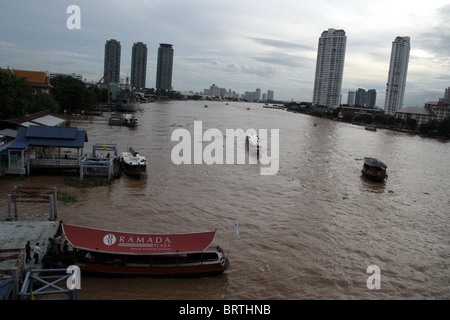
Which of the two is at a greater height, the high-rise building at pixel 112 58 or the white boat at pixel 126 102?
the high-rise building at pixel 112 58

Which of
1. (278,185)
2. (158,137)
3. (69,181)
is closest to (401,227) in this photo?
(278,185)

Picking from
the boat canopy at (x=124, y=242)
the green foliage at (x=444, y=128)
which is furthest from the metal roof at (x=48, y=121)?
the green foliage at (x=444, y=128)

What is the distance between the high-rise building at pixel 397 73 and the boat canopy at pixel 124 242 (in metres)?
126

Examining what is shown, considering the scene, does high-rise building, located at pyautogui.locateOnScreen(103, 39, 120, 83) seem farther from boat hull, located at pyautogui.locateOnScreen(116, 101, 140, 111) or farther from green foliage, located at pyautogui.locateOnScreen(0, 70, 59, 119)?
green foliage, located at pyautogui.locateOnScreen(0, 70, 59, 119)

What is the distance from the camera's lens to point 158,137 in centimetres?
3741

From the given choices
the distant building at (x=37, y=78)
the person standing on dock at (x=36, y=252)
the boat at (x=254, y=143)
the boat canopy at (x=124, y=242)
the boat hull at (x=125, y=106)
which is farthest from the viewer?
the boat hull at (x=125, y=106)

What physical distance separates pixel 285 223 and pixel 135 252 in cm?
761

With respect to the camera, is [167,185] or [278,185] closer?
[167,185]

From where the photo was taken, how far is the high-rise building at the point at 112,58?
155 meters

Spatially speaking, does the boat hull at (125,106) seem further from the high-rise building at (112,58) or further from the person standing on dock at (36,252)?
the high-rise building at (112,58)

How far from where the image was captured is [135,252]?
9.16m
